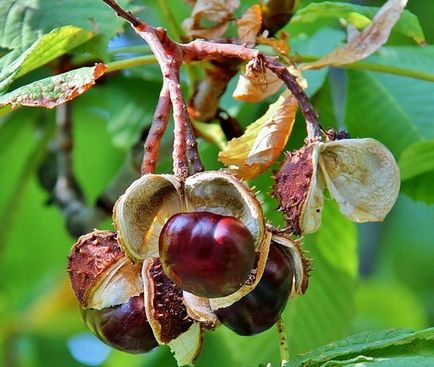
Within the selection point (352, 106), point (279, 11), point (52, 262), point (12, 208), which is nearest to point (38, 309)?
point (52, 262)

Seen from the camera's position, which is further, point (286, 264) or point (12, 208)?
point (12, 208)

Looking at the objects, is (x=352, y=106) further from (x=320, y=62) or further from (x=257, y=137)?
(x=257, y=137)

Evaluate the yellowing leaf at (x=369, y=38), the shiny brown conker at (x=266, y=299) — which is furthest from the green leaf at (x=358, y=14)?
the shiny brown conker at (x=266, y=299)

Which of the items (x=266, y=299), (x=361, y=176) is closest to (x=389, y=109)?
(x=361, y=176)

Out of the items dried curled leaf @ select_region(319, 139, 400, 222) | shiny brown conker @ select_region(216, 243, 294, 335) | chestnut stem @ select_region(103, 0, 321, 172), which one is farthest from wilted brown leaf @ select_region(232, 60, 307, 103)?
shiny brown conker @ select_region(216, 243, 294, 335)

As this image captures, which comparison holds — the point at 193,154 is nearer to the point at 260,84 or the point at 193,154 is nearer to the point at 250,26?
the point at 260,84
